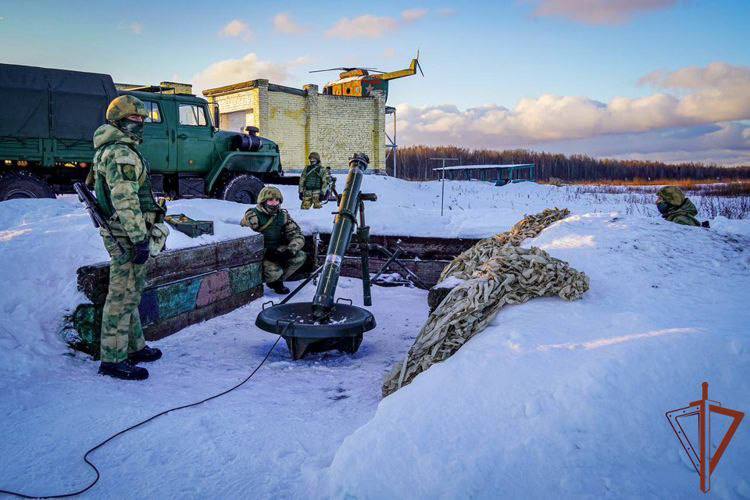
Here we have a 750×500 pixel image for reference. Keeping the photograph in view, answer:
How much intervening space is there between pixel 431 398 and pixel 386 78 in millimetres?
27336

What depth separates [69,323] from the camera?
4.11m

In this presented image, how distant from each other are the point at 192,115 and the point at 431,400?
32.4 feet

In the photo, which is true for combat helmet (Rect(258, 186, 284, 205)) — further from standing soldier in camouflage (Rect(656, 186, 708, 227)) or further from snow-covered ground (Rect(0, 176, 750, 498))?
standing soldier in camouflage (Rect(656, 186, 708, 227))

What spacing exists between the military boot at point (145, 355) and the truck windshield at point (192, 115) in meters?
7.73

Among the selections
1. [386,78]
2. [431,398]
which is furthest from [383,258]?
[386,78]

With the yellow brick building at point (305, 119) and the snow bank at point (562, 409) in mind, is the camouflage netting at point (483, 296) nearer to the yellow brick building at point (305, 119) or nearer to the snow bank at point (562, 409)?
the snow bank at point (562, 409)

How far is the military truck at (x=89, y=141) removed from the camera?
928cm

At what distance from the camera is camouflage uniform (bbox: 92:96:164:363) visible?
3.75 m

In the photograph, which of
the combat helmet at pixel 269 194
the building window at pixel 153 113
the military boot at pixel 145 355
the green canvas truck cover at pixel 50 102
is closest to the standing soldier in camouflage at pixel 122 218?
the military boot at pixel 145 355

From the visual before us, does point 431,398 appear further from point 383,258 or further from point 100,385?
point 383,258

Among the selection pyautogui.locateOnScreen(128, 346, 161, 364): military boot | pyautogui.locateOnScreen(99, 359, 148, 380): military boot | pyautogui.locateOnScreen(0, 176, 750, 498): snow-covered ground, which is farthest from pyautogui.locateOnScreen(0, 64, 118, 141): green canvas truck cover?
pyautogui.locateOnScreen(99, 359, 148, 380): military boot

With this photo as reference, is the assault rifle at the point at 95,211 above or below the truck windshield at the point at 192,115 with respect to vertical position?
below

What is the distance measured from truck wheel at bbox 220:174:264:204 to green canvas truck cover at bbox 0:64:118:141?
2.67m

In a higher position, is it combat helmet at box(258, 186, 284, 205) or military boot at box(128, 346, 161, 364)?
combat helmet at box(258, 186, 284, 205)
